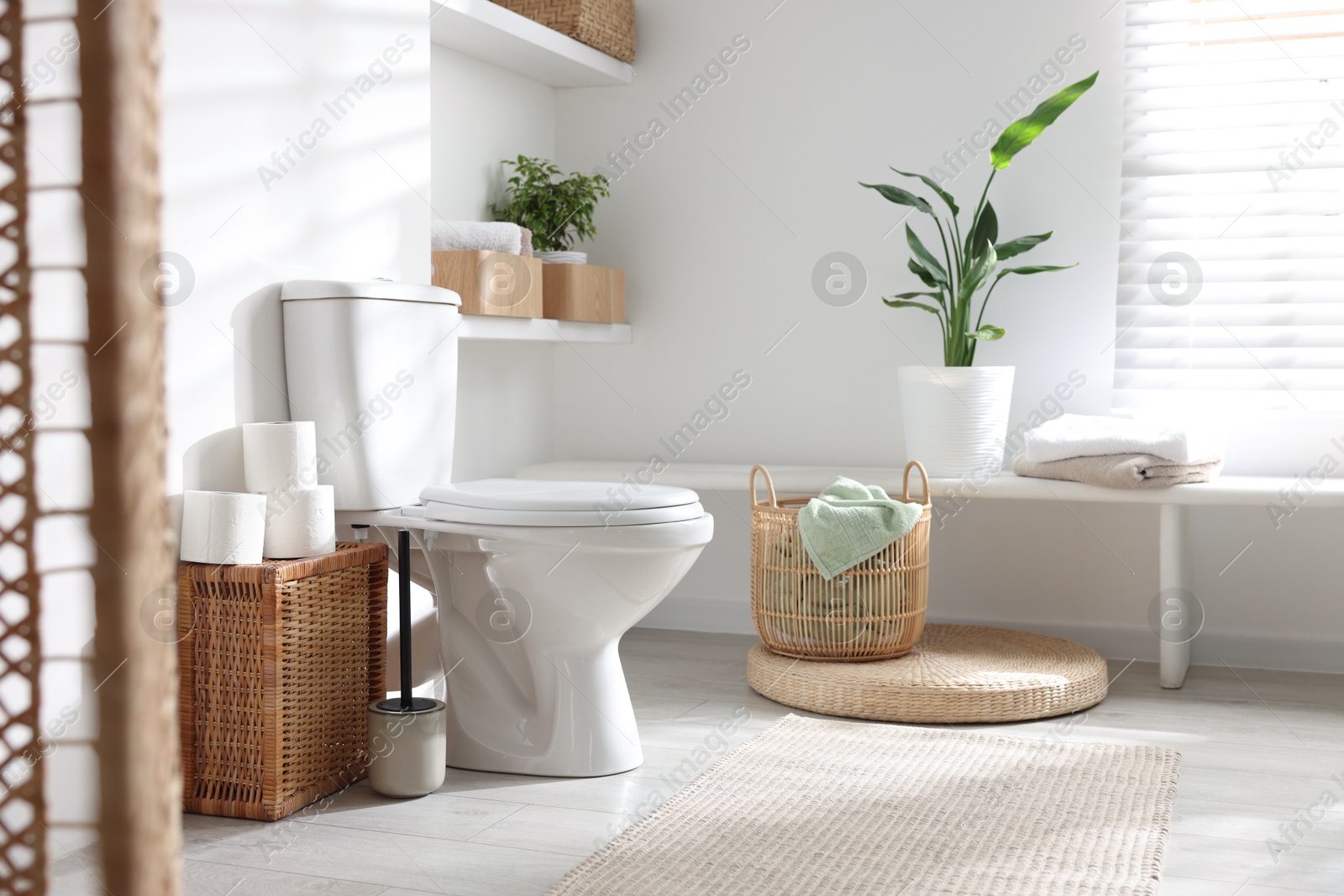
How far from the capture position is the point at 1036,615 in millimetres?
2959

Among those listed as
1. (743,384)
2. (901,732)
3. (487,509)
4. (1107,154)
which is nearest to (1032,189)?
(1107,154)

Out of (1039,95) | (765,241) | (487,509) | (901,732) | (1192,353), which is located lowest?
(901,732)

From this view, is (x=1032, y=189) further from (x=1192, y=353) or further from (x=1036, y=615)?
(x=1036, y=615)

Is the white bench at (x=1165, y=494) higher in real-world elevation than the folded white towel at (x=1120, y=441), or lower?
lower

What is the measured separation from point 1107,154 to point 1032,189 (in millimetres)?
181

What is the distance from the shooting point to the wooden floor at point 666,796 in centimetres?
155

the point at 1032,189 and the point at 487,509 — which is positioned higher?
the point at 1032,189

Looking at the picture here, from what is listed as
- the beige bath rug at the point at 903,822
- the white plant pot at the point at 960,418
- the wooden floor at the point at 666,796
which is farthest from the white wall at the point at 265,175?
the white plant pot at the point at 960,418

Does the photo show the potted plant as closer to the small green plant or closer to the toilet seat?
the small green plant

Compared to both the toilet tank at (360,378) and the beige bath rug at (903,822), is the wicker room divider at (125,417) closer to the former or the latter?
the beige bath rug at (903,822)

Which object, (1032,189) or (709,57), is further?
(709,57)

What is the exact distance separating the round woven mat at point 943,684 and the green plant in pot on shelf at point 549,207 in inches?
45.1

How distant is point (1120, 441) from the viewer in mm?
2500

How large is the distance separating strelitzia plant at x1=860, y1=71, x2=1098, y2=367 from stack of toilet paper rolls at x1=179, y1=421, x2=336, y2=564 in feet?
4.58
